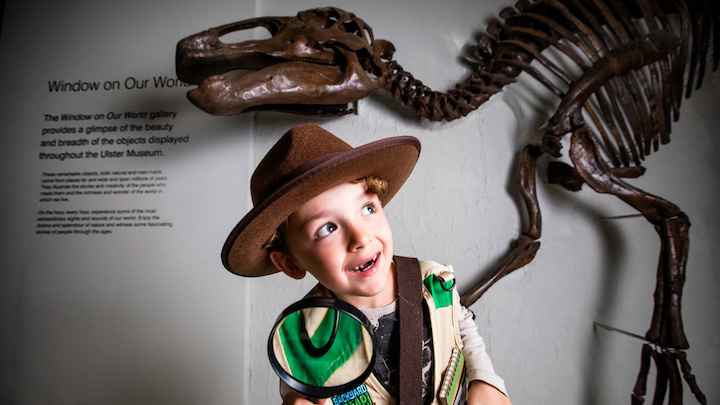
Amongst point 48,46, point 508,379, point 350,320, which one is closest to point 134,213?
point 48,46

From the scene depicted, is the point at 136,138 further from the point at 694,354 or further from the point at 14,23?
the point at 694,354

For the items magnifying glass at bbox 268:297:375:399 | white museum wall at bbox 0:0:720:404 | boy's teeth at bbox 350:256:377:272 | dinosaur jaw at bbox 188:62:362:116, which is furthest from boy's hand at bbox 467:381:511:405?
dinosaur jaw at bbox 188:62:362:116

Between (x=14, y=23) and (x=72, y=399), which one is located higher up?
(x=14, y=23)

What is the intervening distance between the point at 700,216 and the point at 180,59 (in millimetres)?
1823

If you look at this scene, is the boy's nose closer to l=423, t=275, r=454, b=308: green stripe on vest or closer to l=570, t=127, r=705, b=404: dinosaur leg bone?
l=423, t=275, r=454, b=308: green stripe on vest

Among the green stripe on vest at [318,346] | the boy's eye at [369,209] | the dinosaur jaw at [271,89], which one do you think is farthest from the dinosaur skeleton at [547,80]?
the green stripe on vest at [318,346]

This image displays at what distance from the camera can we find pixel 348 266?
2.01ft

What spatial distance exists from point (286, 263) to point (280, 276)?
0.56 metres

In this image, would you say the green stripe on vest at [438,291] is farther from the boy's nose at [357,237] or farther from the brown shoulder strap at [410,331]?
the boy's nose at [357,237]

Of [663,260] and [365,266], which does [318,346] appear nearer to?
[365,266]

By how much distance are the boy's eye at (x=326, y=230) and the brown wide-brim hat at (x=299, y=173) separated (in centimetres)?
6

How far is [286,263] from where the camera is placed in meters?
0.72

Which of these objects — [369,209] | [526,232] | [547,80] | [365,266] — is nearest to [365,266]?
[365,266]

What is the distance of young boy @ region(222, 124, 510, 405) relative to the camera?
60 centimetres
